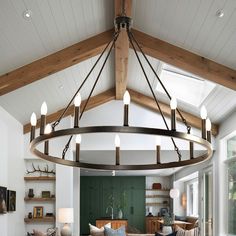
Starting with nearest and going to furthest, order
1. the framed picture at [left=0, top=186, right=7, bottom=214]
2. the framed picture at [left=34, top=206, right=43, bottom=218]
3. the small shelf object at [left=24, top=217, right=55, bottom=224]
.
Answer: the framed picture at [left=0, top=186, right=7, bottom=214], the small shelf object at [left=24, top=217, right=55, bottom=224], the framed picture at [left=34, top=206, right=43, bottom=218]

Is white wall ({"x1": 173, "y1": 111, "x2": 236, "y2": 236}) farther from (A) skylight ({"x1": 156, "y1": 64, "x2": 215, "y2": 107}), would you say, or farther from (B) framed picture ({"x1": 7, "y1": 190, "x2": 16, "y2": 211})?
(B) framed picture ({"x1": 7, "y1": 190, "x2": 16, "y2": 211})

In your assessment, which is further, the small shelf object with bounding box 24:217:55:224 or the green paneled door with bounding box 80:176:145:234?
the green paneled door with bounding box 80:176:145:234

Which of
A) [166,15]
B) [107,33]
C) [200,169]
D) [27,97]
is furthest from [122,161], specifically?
[166,15]

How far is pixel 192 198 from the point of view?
53.7 feet

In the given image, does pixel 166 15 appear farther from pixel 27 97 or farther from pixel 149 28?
pixel 27 97

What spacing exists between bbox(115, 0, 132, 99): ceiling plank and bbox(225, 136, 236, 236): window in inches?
98.4

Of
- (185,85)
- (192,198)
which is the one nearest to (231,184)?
(185,85)

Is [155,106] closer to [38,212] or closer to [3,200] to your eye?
[38,212]

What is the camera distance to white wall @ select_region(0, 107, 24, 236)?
26.7ft

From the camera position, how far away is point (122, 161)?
1232 centimetres

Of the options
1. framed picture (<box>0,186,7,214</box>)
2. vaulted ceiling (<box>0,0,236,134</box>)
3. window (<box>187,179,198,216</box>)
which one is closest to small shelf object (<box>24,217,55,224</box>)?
framed picture (<box>0,186,7,214</box>)

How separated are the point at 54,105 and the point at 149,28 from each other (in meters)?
3.40

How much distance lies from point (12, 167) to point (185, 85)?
3915 mm

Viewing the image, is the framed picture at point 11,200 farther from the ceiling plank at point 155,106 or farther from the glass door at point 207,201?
the glass door at point 207,201
